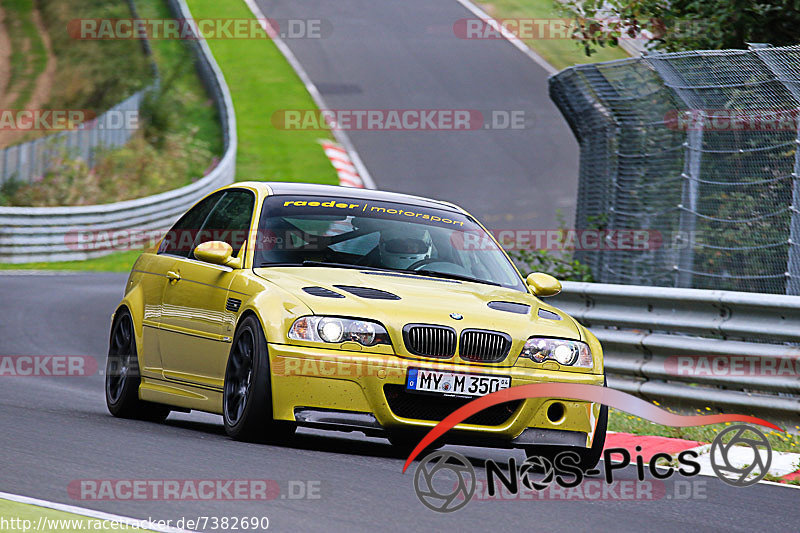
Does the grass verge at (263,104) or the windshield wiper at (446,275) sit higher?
the grass verge at (263,104)

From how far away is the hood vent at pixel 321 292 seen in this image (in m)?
7.11

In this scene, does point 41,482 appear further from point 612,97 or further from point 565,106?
point 565,106

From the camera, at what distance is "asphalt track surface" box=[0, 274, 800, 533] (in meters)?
5.34

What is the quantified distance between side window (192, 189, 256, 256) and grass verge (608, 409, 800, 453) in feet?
10.1

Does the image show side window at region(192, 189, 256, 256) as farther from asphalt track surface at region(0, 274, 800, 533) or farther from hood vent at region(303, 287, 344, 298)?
asphalt track surface at region(0, 274, 800, 533)

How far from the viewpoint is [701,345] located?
32.9 feet

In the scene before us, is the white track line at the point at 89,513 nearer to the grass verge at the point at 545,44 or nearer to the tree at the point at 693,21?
the tree at the point at 693,21

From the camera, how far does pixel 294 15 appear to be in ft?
149

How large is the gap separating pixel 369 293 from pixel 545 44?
37425 mm

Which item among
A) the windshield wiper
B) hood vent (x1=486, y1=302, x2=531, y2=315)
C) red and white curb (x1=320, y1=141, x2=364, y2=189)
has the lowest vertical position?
hood vent (x1=486, y1=302, x2=531, y2=315)

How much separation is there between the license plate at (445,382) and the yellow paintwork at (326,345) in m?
0.04

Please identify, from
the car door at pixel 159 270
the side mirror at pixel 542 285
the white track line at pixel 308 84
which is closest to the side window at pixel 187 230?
the car door at pixel 159 270

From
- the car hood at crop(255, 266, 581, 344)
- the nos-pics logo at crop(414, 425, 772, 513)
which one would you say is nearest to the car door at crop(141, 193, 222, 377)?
the car hood at crop(255, 266, 581, 344)

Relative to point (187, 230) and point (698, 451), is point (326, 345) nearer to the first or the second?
point (187, 230)
